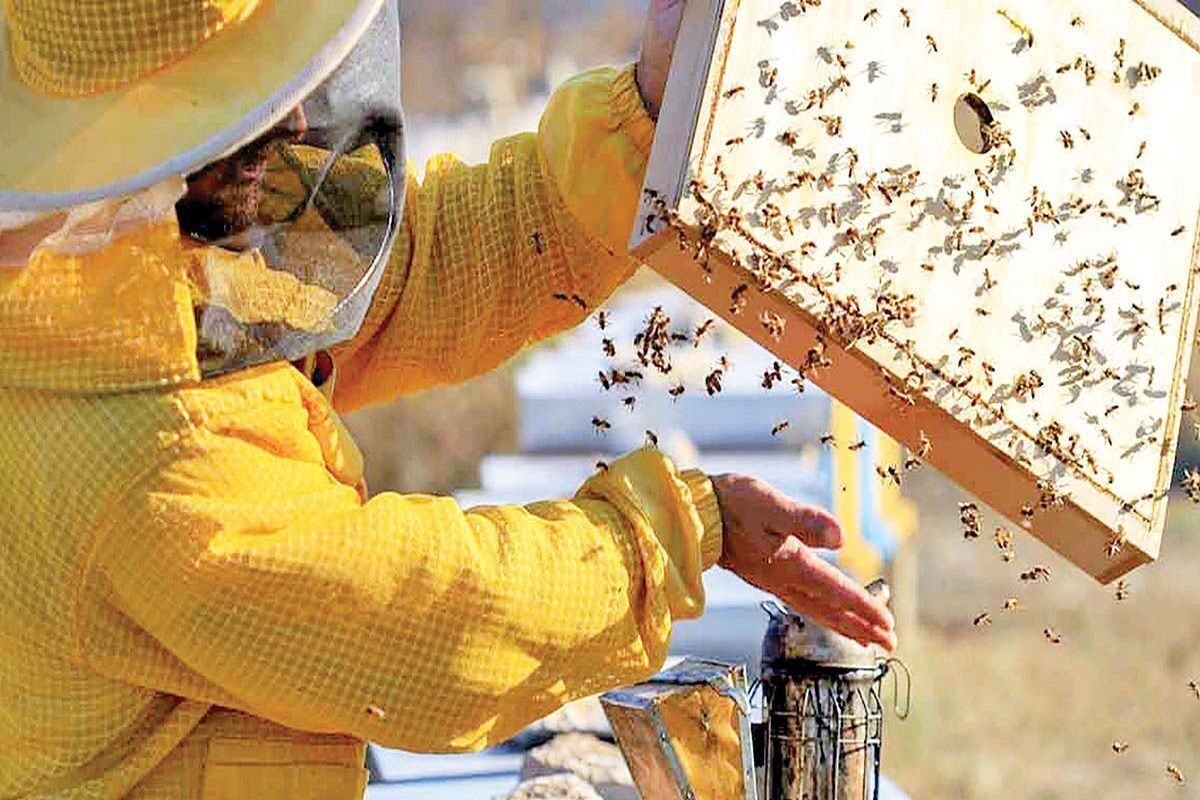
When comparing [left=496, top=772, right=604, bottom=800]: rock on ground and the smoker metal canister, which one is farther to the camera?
[left=496, top=772, right=604, bottom=800]: rock on ground

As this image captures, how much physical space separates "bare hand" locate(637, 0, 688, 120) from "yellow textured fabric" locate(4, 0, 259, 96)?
48 cm

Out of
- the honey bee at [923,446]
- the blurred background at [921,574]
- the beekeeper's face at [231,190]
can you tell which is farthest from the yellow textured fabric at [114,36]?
the blurred background at [921,574]

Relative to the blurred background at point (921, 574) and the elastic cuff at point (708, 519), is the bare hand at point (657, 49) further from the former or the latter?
the blurred background at point (921, 574)

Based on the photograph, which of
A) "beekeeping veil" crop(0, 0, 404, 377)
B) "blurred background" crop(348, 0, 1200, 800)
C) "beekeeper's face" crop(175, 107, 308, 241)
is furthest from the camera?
"blurred background" crop(348, 0, 1200, 800)

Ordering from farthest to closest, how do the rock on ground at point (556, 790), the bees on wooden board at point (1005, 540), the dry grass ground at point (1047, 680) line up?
the dry grass ground at point (1047, 680) < the rock on ground at point (556, 790) < the bees on wooden board at point (1005, 540)

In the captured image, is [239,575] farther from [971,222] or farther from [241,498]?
[971,222]

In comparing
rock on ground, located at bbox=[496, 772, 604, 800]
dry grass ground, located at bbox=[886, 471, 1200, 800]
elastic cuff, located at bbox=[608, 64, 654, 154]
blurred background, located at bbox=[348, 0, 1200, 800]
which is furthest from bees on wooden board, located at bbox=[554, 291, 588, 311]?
dry grass ground, located at bbox=[886, 471, 1200, 800]

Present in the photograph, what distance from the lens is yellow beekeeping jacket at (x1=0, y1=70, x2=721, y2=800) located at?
5.63 feet

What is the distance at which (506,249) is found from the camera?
7.00 feet

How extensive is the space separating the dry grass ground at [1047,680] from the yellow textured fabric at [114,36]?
4.16 metres

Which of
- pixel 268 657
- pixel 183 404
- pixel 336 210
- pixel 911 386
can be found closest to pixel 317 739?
pixel 268 657

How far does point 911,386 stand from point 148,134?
0.71 meters

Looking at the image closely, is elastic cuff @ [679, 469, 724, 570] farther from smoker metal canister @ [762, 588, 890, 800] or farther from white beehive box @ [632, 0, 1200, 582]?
smoker metal canister @ [762, 588, 890, 800]

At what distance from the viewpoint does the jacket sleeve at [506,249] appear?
2.05 meters
